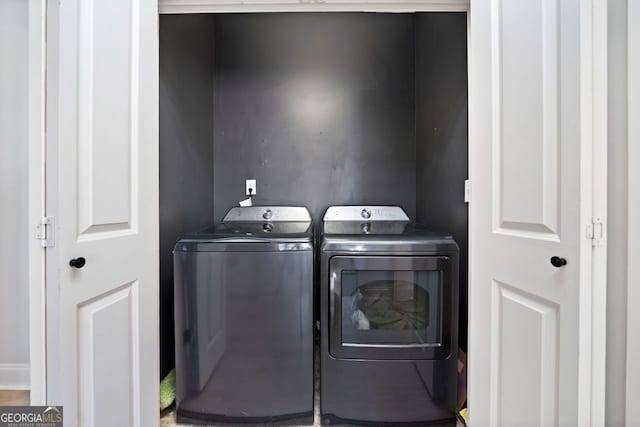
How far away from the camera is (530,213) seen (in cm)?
87

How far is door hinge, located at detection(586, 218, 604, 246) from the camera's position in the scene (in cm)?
73

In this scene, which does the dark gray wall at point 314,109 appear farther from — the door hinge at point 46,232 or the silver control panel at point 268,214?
the door hinge at point 46,232

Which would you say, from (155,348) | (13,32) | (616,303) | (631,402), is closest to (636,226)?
(616,303)

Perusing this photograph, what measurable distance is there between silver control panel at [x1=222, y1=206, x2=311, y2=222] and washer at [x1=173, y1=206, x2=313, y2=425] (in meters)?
0.80

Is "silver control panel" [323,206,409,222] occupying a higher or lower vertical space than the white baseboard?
higher

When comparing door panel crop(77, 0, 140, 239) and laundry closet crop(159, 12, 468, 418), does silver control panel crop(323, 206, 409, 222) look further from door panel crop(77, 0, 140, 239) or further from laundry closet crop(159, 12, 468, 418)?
door panel crop(77, 0, 140, 239)

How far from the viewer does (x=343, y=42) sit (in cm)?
220

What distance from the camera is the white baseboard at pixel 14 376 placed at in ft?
4.83

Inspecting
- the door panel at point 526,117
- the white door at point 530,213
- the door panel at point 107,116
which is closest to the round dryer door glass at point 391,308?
the white door at point 530,213

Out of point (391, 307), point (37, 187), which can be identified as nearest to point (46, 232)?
point (37, 187)

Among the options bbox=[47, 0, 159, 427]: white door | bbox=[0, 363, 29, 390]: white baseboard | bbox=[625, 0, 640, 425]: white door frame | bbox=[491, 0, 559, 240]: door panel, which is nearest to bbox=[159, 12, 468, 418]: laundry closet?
bbox=[47, 0, 159, 427]: white door

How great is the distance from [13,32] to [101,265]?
1.51 meters

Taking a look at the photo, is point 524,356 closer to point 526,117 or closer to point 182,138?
point 526,117

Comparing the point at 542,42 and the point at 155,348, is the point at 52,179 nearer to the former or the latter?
the point at 155,348
